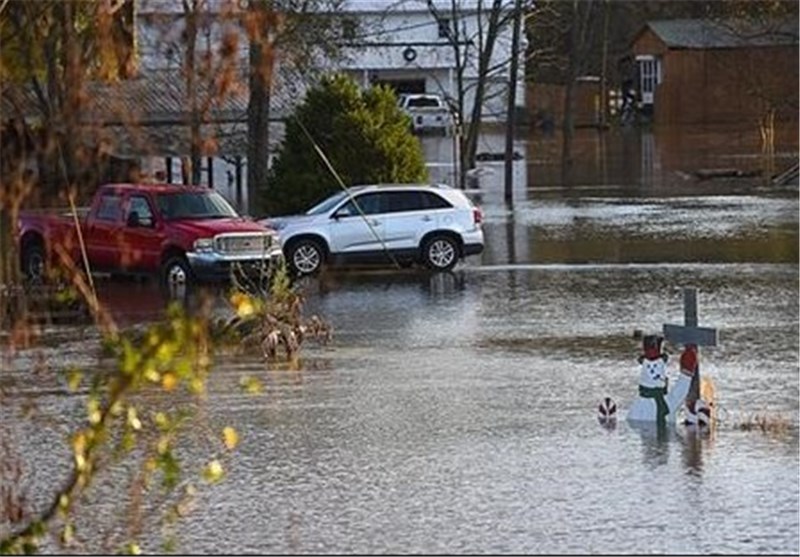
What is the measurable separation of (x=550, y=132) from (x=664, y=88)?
518cm

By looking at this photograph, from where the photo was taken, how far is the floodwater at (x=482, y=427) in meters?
11.9

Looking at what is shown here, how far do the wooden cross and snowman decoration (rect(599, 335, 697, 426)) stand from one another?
0.17ft

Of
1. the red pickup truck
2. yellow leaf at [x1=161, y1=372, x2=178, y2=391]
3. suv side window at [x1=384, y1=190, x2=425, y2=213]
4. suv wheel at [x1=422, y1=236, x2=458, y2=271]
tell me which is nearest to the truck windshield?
the red pickup truck

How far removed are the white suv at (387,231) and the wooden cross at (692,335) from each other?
1471 centimetres

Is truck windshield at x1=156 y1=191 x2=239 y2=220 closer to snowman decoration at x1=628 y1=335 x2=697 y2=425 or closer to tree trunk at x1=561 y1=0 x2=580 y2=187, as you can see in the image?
snowman decoration at x1=628 y1=335 x2=697 y2=425

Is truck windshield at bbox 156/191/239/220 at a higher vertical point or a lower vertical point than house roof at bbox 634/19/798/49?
lower

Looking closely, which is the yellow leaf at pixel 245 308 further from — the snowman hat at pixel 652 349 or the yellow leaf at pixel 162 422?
the snowman hat at pixel 652 349

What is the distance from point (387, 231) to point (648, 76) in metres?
59.6

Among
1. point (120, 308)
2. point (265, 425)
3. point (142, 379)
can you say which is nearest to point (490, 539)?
point (265, 425)

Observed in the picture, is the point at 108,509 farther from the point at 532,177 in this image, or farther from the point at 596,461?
the point at 532,177

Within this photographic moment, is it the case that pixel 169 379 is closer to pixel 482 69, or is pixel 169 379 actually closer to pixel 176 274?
pixel 176 274

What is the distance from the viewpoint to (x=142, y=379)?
5.38 meters

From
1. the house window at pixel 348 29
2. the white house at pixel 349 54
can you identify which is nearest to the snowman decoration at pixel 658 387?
the white house at pixel 349 54

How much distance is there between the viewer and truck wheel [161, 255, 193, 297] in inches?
1118
